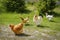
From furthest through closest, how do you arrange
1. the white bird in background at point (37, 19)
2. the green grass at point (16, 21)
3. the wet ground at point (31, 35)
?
the green grass at point (16, 21), the white bird in background at point (37, 19), the wet ground at point (31, 35)

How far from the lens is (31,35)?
38.6 ft

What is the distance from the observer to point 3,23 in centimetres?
1430

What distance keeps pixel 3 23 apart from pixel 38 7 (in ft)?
14.3

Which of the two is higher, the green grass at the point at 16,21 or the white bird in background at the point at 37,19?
the white bird in background at the point at 37,19

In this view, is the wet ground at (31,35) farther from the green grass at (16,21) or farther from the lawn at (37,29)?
the green grass at (16,21)

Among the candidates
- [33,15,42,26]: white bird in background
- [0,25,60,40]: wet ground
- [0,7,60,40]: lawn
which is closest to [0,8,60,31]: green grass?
[0,7,60,40]: lawn

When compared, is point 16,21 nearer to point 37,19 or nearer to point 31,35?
point 37,19

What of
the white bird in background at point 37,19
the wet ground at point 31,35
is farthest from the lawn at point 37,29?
the white bird in background at point 37,19

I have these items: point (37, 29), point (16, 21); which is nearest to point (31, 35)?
point (37, 29)

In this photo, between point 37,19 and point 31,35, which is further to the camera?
point 37,19

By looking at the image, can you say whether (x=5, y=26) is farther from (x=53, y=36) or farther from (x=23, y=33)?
(x=53, y=36)

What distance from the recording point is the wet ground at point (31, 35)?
11281mm

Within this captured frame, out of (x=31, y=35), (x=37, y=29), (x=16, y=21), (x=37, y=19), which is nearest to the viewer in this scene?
(x=31, y=35)

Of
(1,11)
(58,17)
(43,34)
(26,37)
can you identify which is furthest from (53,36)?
(1,11)
